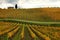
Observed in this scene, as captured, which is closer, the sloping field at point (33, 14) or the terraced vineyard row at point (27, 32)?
the terraced vineyard row at point (27, 32)

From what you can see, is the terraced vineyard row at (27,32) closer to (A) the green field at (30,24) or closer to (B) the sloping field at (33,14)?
(A) the green field at (30,24)

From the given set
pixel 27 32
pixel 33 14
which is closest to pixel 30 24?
pixel 27 32

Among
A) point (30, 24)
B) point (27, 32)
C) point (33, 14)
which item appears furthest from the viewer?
point (33, 14)

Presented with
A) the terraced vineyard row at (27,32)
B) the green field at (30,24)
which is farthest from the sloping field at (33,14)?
the terraced vineyard row at (27,32)

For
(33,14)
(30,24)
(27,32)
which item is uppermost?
(33,14)

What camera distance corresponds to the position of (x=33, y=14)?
902cm

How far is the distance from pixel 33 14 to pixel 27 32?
3.07 ft

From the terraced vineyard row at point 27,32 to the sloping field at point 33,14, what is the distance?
46 centimetres

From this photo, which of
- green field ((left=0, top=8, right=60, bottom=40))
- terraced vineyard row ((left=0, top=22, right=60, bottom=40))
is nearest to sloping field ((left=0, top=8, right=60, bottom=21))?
green field ((left=0, top=8, right=60, bottom=40))

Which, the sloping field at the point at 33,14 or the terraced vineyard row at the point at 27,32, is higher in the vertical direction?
the sloping field at the point at 33,14

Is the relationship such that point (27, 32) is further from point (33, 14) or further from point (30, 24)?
point (33, 14)

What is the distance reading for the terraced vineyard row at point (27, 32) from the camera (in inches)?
322

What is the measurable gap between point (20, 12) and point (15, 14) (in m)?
0.20

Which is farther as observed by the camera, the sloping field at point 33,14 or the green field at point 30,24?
the sloping field at point 33,14
